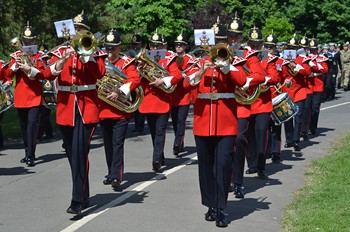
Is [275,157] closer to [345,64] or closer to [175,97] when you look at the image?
[175,97]

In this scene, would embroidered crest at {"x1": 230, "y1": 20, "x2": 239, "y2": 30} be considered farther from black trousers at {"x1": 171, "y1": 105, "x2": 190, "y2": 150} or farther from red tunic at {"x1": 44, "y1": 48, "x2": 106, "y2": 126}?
black trousers at {"x1": 171, "y1": 105, "x2": 190, "y2": 150}

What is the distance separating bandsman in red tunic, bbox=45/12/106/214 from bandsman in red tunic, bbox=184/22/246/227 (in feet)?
4.03

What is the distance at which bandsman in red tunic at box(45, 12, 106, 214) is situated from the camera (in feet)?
29.4

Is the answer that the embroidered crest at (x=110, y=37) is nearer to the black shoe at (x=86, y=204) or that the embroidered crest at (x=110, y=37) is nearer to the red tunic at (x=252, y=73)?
the red tunic at (x=252, y=73)

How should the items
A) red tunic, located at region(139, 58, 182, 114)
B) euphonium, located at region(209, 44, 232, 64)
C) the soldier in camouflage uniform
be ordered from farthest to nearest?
the soldier in camouflage uniform < red tunic, located at region(139, 58, 182, 114) < euphonium, located at region(209, 44, 232, 64)

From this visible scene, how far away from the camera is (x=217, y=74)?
858 cm

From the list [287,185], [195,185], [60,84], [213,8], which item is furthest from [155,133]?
[213,8]

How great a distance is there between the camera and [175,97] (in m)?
14.5

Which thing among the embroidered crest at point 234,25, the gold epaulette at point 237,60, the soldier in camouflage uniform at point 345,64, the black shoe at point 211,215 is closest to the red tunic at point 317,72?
the embroidered crest at point 234,25

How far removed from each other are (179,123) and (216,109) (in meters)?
5.66

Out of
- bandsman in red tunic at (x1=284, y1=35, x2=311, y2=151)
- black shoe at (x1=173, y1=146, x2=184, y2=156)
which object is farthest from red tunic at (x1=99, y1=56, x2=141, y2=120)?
bandsman in red tunic at (x1=284, y1=35, x2=311, y2=151)

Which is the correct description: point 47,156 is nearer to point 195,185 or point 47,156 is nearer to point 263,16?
point 195,185

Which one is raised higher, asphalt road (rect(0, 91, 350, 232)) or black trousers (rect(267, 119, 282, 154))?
black trousers (rect(267, 119, 282, 154))

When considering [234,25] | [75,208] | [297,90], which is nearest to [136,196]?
[75,208]
